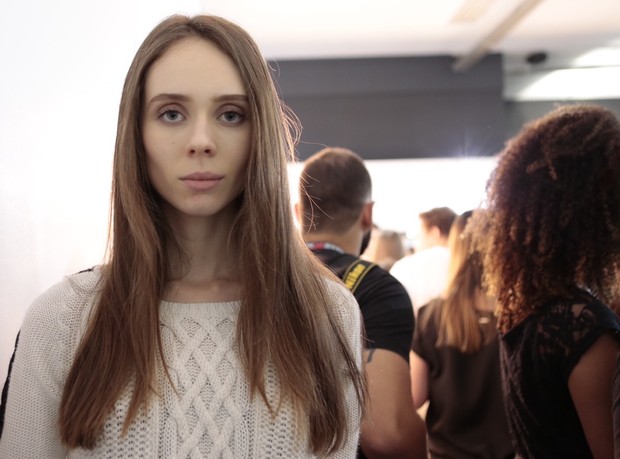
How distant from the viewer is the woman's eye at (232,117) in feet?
3.83

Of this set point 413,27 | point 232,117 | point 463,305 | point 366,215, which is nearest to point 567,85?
point 413,27

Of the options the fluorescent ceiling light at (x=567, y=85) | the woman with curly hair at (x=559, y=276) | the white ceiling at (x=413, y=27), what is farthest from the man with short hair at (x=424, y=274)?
the fluorescent ceiling light at (x=567, y=85)

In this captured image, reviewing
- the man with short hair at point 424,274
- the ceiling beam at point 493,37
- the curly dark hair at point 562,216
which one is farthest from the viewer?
the ceiling beam at point 493,37

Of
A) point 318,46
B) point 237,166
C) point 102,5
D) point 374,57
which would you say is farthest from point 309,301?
point 374,57

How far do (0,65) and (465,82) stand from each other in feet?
21.6

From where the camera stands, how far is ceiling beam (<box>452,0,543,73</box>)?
18.6 feet

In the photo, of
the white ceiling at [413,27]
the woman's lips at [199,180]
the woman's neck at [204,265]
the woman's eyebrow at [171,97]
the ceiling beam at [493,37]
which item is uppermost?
the white ceiling at [413,27]

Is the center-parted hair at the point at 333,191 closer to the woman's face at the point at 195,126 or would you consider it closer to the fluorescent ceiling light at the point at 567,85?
the woman's face at the point at 195,126

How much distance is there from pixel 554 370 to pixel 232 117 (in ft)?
2.87

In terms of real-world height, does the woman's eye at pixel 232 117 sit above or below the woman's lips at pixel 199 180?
above

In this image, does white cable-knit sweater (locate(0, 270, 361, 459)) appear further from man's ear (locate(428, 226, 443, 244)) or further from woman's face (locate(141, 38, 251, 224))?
man's ear (locate(428, 226, 443, 244))

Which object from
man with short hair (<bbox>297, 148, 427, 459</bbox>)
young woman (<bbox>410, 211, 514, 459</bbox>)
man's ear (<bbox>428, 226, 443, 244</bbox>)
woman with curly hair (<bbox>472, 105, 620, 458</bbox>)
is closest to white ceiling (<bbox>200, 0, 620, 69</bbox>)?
man's ear (<bbox>428, 226, 443, 244</bbox>)

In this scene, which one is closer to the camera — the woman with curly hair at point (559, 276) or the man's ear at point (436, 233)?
the woman with curly hair at point (559, 276)

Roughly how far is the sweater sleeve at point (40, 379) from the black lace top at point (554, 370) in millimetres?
958
